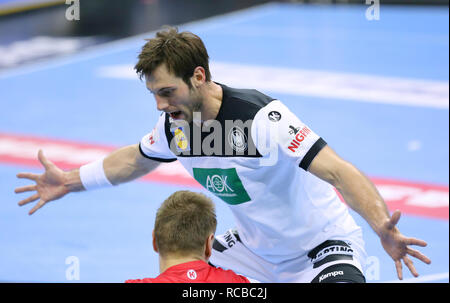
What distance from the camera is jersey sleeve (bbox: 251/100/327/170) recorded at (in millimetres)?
3988

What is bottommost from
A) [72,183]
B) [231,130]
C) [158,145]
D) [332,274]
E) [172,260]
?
[332,274]

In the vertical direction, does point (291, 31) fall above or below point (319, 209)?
above

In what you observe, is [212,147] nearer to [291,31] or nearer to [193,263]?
[193,263]

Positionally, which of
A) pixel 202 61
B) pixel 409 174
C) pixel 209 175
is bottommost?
pixel 409 174

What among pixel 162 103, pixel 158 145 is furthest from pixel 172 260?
pixel 158 145

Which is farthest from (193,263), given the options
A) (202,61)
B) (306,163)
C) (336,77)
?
(336,77)

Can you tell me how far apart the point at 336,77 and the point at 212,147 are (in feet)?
30.0

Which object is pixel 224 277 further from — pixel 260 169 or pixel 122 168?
pixel 122 168

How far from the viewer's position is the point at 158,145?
459cm

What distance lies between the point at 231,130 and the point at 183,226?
42.9 inches

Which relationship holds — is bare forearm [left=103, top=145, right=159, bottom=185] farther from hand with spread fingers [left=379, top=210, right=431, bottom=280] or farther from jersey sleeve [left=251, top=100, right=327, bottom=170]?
hand with spread fingers [left=379, top=210, right=431, bottom=280]

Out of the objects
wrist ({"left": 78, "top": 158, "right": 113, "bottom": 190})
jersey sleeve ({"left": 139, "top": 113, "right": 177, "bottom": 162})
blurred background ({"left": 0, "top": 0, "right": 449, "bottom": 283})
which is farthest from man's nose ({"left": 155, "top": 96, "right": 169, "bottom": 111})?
blurred background ({"left": 0, "top": 0, "right": 449, "bottom": 283})

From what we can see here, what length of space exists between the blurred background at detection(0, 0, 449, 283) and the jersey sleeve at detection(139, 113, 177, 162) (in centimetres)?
187

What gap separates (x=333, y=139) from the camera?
985 centimetres
